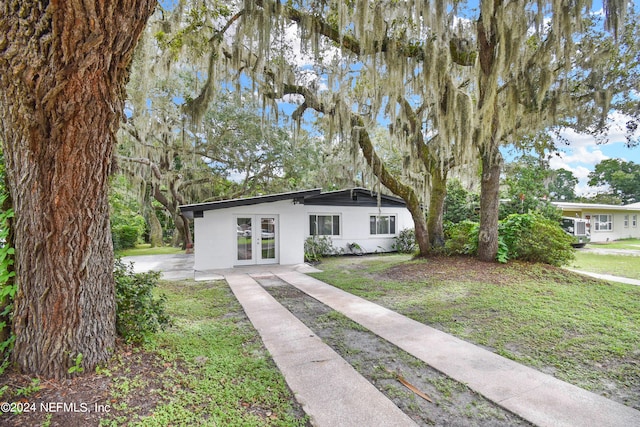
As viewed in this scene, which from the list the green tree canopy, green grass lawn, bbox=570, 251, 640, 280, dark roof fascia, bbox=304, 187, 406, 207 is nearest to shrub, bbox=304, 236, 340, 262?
dark roof fascia, bbox=304, 187, 406, 207

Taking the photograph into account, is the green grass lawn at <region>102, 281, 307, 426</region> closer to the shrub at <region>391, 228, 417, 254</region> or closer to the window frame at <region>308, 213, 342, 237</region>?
the window frame at <region>308, 213, 342, 237</region>

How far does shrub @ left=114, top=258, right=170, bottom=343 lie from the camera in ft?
10.0

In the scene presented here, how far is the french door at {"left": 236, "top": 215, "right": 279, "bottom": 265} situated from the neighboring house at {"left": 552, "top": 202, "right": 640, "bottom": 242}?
1655 cm

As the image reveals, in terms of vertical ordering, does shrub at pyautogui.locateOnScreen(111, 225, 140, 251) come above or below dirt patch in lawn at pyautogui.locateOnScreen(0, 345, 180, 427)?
above

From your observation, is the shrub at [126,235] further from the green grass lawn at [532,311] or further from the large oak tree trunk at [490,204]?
the large oak tree trunk at [490,204]

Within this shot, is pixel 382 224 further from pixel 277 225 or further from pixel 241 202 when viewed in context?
pixel 241 202

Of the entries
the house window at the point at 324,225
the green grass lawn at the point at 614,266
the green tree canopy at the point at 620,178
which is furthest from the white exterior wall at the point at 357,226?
the green tree canopy at the point at 620,178

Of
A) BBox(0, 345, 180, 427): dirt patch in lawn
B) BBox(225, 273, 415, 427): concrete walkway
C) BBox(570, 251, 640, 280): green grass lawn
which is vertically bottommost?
BBox(225, 273, 415, 427): concrete walkway

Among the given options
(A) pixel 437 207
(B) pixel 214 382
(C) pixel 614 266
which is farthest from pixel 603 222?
(B) pixel 214 382

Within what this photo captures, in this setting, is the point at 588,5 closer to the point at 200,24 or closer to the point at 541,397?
the point at 541,397

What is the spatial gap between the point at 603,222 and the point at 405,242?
1518 cm

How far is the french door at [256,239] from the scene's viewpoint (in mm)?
10164

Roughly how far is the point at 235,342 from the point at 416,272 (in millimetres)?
5419

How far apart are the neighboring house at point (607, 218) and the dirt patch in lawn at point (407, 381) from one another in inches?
746
